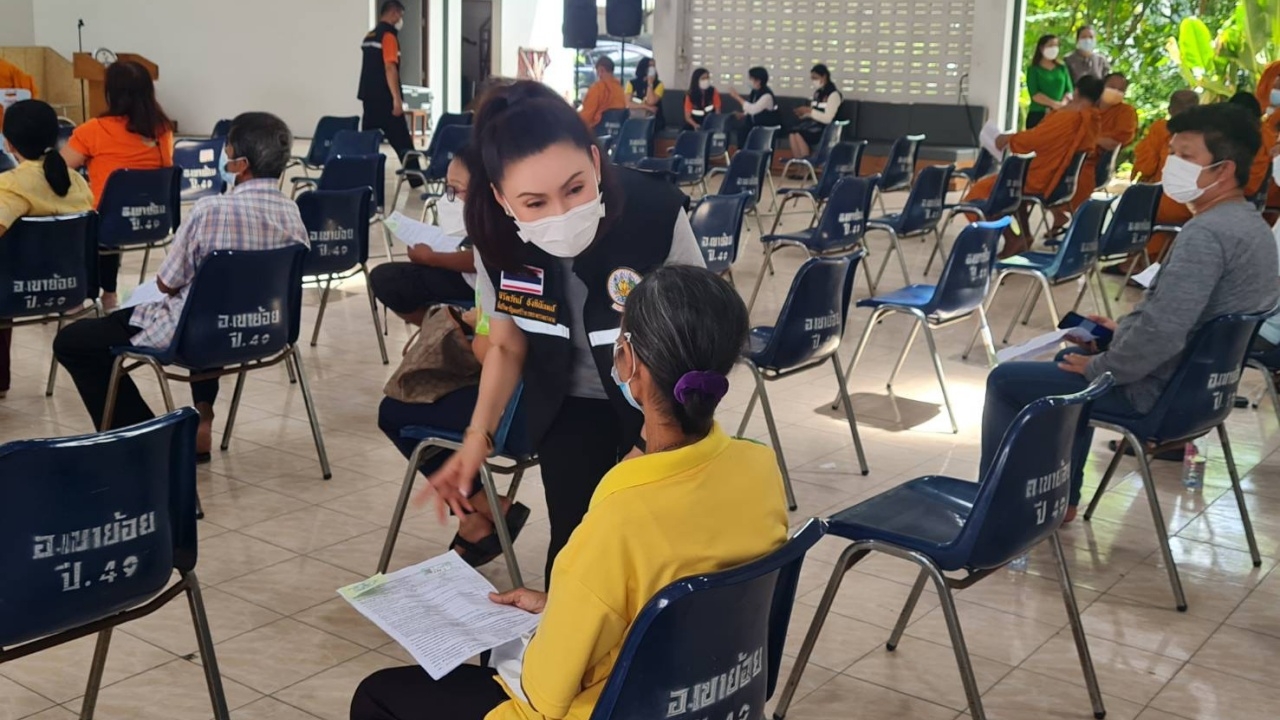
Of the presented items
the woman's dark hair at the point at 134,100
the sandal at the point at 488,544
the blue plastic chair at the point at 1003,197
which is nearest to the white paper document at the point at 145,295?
the sandal at the point at 488,544

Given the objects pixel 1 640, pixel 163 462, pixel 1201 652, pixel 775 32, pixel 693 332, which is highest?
pixel 775 32

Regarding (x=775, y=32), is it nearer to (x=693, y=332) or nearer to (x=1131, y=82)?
(x=1131, y=82)

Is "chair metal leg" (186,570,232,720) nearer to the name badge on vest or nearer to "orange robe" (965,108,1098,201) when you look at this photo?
the name badge on vest

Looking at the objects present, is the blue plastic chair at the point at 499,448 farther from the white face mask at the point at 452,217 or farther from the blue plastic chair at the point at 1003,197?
the blue plastic chair at the point at 1003,197

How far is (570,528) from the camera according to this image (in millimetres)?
2627

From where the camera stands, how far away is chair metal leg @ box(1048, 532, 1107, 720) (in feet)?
9.09

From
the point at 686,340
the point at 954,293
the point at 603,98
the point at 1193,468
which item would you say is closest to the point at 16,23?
the point at 603,98

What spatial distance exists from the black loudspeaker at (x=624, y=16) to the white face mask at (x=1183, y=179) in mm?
11644

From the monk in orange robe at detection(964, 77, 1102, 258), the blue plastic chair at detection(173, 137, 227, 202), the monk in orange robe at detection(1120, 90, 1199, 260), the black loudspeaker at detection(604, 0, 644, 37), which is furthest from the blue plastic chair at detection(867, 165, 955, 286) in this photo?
the black loudspeaker at detection(604, 0, 644, 37)

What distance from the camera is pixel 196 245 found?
396 cm

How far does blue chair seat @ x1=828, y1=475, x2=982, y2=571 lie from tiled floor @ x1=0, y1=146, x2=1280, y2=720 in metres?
0.43

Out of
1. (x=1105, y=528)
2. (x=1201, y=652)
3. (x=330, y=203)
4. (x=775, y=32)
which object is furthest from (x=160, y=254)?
(x=775, y=32)

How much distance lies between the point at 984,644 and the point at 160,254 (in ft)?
22.0

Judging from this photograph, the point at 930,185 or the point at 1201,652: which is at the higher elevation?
the point at 930,185
